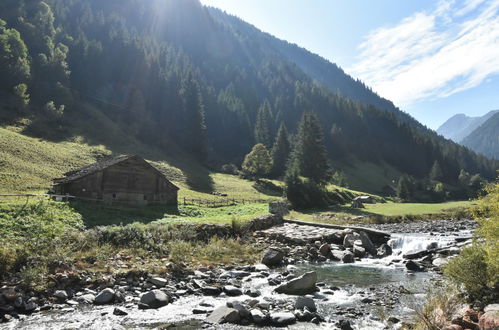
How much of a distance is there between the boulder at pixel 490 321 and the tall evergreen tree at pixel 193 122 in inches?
3638

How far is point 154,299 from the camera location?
45.8 feet

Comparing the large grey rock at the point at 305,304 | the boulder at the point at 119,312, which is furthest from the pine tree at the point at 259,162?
the boulder at the point at 119,312

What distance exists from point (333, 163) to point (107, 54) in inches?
3875

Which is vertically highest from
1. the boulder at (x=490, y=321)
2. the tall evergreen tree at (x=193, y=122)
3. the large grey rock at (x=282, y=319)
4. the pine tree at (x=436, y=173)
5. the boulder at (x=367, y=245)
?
the tall evergreen tree at (x=193, y=122)

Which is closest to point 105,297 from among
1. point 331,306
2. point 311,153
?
point 331,306

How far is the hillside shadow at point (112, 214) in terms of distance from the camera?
30.3 metres

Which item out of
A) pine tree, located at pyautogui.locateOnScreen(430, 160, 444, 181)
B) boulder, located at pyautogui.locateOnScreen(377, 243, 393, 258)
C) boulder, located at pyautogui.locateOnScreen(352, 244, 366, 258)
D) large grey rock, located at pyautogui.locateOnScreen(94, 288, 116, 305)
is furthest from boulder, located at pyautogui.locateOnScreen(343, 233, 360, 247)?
pine tree, located at pyautogui.locateOnScreen(430, 160, 444, 181)

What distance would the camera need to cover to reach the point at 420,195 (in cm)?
11725

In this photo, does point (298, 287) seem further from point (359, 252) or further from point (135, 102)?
point (135, 102)

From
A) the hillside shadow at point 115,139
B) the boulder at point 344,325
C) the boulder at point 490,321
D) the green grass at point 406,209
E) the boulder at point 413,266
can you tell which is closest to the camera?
the boulder at point 490,321

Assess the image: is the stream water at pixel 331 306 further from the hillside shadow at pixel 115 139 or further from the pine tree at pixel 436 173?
the pine tree at pixel 436 173

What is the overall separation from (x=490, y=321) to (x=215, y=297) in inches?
422

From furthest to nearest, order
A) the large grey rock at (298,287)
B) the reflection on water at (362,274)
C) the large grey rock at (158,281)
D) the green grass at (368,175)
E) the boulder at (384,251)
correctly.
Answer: the green grass at (368,175)
the boulder at (384,251)
the reflection on water at (362,274)
the large grey rock at (158,281)
the large grey rock at (298,287)

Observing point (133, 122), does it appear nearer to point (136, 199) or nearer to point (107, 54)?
point (107, 54)
